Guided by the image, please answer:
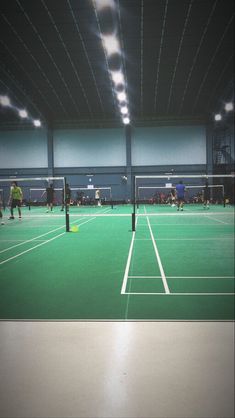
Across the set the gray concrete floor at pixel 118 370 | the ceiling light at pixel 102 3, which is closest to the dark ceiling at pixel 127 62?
the ceiling light at pixel 102 3

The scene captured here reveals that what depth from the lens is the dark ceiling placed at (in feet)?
42.3

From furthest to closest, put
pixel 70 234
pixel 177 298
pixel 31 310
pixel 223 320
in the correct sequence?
1. pixel 70 234
2. pixel 177 298
3. pixel 31 310
4. pixel 223 320

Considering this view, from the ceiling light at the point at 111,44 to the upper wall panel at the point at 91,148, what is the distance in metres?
12.1

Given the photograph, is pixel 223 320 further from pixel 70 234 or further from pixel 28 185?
pixel 28 185

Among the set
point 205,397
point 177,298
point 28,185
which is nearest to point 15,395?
point 205,397

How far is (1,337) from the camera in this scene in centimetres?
228

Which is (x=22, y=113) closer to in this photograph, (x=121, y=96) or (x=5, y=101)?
(x=5, y=101)

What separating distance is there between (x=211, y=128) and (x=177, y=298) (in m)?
26.4

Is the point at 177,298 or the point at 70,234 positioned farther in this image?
the point at 70,234

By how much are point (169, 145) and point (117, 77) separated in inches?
399

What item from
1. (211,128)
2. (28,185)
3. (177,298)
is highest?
(211,128)

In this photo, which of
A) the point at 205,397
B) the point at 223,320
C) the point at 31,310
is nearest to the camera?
the point at 205,397

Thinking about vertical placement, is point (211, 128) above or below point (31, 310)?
above

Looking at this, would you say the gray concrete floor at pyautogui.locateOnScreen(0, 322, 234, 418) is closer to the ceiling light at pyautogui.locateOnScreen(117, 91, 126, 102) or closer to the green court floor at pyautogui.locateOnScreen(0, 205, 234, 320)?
the green court floor at pyautogui.locateOnScreen(0, 205, 234, 320)
